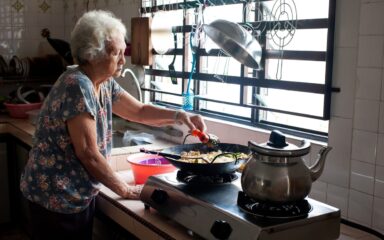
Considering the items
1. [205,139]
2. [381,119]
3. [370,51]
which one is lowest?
[205,139]

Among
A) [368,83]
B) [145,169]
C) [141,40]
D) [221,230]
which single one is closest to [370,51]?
[368,83]

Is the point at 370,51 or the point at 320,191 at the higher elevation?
the point at 370,51

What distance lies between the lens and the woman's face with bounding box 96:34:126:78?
1685mm

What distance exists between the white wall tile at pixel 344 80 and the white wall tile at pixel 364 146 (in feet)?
0.27

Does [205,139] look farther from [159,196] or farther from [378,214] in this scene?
[378,214]

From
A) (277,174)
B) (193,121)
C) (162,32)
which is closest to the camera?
(277,174)

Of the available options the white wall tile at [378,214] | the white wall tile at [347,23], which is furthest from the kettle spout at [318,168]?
the white wall tile at [347,23]

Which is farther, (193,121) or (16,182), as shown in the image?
(16,182)

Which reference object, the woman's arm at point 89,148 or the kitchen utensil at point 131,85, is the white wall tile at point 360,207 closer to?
the woman's arm at point 89,148

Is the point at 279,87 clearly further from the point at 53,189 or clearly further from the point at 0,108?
the point at 0,108

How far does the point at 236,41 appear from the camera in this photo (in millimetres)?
1859

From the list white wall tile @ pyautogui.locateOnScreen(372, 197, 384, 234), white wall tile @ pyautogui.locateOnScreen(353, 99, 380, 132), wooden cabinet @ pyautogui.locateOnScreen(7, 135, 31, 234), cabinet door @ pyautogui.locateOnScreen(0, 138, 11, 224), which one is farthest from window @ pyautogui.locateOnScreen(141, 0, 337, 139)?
cabinet door @ pyautogui.locateOnScreen(0, 138, 11, 224)

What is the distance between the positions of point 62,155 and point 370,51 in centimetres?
110

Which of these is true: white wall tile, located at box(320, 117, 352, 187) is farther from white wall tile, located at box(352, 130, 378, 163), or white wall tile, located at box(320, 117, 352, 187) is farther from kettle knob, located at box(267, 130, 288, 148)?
kettle knob, located at box(267, 130, 288, 148)
